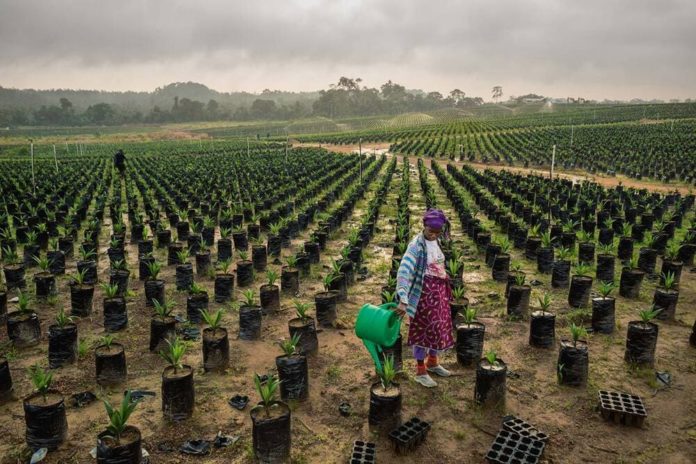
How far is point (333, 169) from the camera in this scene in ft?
86.7

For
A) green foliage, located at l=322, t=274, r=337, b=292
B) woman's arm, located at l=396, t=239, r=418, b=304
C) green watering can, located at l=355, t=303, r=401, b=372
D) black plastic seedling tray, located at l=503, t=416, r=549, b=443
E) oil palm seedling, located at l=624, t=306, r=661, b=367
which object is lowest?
black plastic seedling tray, located at l=503, t=416, r=549, b=443

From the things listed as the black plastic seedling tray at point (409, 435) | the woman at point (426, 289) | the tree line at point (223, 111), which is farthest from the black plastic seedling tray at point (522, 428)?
the tree line at point (223, 111)

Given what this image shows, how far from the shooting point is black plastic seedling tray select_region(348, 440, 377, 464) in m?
4.02

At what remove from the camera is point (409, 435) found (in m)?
4.29

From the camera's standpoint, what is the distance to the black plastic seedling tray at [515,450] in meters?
4.04

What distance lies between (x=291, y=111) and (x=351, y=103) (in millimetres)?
15760

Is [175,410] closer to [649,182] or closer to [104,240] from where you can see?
[104,240]

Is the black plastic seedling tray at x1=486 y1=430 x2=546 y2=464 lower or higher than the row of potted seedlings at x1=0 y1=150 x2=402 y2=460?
lower

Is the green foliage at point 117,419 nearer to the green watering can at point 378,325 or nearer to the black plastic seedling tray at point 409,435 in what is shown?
the green watering can at point 378,325

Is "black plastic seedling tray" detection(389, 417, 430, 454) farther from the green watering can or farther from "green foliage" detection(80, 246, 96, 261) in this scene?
"green foliage" detection(80, 246, 96, 261)

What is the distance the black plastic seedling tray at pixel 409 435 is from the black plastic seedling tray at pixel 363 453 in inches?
8.2

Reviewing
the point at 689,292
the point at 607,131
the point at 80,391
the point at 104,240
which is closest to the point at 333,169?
the point at 104,240

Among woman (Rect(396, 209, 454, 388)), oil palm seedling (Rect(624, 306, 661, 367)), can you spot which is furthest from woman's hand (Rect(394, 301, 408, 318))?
oil palm seedling (Rect(624, 306, 661, 367))

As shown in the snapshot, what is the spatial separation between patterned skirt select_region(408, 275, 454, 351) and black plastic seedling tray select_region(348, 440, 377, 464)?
128 cm
